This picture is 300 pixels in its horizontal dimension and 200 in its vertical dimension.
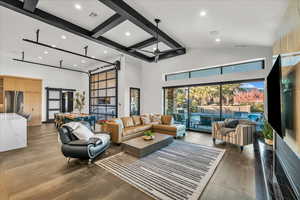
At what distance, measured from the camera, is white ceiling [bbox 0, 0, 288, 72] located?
2727mm

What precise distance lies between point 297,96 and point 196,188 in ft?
6.27

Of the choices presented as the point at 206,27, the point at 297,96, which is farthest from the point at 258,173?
the point at 206,27

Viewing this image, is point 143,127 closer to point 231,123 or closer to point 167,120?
point 167,120

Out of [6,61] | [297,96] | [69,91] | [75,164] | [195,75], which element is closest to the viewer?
[297,96]

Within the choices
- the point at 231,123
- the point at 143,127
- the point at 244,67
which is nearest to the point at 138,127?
the point at 143,127

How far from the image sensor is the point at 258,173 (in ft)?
8.48

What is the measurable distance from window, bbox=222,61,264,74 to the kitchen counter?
7.47 metres

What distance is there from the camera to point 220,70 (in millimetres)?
5664

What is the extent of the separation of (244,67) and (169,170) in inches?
192

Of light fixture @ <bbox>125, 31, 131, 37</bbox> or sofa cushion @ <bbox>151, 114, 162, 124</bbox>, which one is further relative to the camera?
sofa cushion @ <bbox>151, 114, 162, 124</bbox>

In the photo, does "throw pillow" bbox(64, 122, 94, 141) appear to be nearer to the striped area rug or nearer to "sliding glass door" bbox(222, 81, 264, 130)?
the striped area rug

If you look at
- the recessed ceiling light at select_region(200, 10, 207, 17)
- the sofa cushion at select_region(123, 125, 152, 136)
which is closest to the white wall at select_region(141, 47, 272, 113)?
the sofa cushion at select_region(123, 125, 152, 136)

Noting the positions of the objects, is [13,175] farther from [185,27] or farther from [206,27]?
[206,27]

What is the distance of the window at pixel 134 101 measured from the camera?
777 cm
